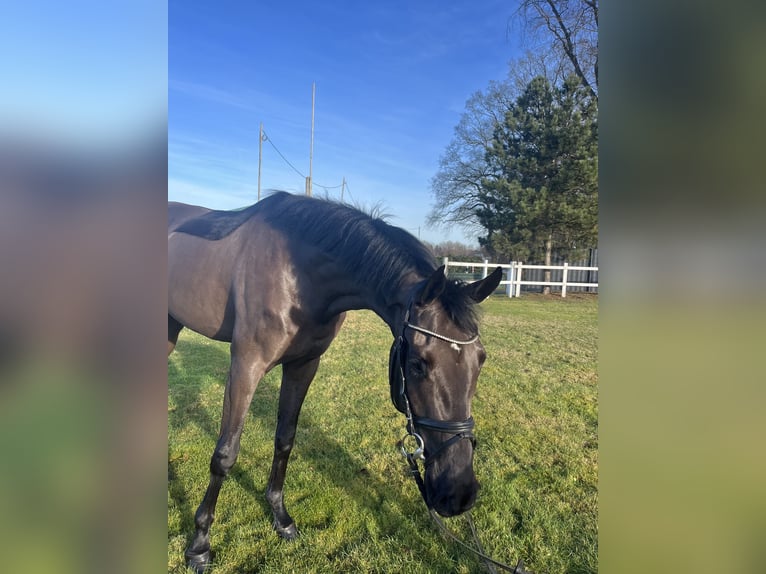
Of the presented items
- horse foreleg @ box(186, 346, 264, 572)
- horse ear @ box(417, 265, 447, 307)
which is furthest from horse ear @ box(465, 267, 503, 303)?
horse foreleg @ box(186, 346, 264, 572)

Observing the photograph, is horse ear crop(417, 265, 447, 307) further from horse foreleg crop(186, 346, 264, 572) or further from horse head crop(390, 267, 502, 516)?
horse foreleg crop(186, 346, 264, 572)

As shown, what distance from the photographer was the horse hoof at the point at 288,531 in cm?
268

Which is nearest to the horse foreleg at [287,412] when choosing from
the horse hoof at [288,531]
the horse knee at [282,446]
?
the horse knee at [282,446]

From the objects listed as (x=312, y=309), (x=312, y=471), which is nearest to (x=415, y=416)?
(x=312, y=309)

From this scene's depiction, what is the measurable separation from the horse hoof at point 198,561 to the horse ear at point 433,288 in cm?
201

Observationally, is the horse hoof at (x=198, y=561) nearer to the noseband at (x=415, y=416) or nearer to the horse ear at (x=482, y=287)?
the noseband at (x=415, y=416)

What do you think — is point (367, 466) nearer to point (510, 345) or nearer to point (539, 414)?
point (539, 414)

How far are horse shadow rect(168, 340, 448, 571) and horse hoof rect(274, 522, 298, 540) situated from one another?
55mm

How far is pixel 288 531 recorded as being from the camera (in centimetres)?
271

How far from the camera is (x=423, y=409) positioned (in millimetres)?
1920

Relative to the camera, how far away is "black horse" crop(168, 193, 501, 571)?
6.14ft
